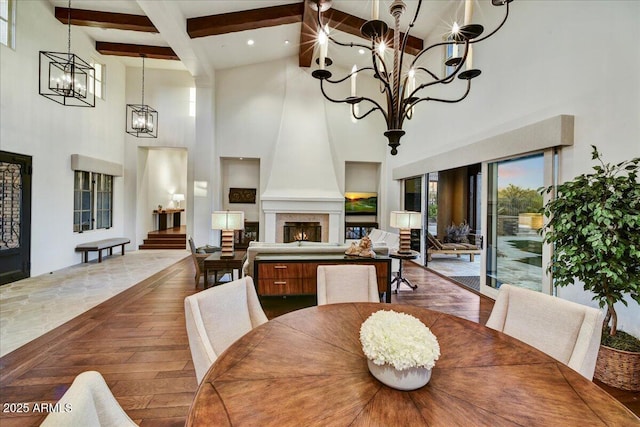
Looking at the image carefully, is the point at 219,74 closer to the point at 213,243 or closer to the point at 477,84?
the point at 213,243

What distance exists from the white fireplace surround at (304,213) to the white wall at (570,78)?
3890 millimetres

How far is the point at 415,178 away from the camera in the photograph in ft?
23.9

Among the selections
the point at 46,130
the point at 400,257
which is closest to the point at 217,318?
the point at 400,257

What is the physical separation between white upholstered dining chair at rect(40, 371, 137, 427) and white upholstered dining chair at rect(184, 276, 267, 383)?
0.44 metres

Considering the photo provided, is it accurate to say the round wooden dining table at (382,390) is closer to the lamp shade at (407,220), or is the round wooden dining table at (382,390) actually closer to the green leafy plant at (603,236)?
the green leafy plant at (603,236)

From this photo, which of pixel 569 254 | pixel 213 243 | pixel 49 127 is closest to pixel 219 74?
pixel 49 127

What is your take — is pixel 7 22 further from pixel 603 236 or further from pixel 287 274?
pixel 603 236

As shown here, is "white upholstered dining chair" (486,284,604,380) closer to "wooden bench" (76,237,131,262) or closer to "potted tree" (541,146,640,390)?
"potted tree" (541,146,640,390)

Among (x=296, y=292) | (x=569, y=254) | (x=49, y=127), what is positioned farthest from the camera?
(x=49, y=127)

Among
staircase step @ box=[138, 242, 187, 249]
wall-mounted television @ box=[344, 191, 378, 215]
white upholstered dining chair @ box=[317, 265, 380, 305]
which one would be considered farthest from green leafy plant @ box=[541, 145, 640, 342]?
staircase step @ box=[138, 242, 187, 249]

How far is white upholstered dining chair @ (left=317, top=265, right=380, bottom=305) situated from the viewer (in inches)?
Result: 92.0

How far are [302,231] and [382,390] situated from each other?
7.13m

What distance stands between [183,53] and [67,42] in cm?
233

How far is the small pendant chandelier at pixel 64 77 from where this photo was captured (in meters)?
4.30
